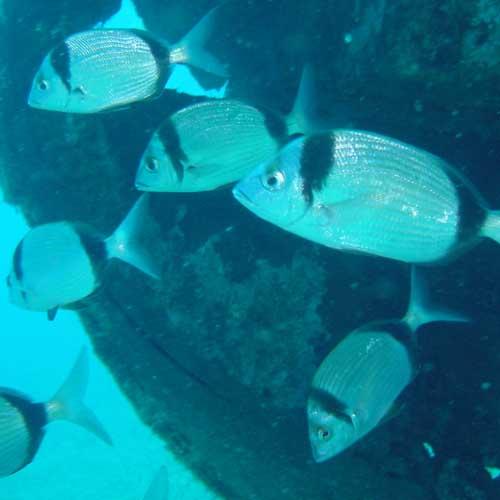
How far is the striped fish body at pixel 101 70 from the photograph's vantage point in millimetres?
3471

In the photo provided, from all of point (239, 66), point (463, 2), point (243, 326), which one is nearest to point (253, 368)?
point (243, 326)

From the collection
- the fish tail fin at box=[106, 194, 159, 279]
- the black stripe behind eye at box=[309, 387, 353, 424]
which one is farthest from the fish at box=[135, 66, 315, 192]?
the black stripe behind eye at box=[309, 387, 353, 424]

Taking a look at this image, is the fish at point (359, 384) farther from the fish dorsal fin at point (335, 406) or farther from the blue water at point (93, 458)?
the blue water at point (93, 458)

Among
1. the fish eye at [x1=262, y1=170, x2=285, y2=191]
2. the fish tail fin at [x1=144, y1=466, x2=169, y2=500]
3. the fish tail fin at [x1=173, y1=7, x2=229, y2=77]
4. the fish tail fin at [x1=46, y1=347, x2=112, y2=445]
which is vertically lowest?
the fish tail fin at [x1=144, y1=466, x2=169, y2=500]

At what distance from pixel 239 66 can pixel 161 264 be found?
3.50m

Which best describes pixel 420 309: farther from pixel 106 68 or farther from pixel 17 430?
pixel 17 430

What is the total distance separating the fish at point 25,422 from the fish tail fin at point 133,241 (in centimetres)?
150

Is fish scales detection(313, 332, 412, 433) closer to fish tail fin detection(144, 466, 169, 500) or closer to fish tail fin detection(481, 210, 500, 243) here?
fish tail fin detection(481, 210, 500, 243)

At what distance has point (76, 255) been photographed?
361 cm

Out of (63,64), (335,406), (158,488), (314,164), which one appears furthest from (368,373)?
(158,488)

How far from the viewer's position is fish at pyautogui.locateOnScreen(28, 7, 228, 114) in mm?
3471

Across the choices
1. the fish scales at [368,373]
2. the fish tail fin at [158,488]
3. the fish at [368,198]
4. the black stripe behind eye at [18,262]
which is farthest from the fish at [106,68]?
the fish tail fin at [158,488]

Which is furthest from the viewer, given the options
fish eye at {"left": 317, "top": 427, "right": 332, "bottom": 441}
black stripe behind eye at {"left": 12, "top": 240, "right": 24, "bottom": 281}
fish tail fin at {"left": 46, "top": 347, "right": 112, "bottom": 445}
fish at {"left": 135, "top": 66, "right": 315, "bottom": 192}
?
fish tail fin at {"left": 46, "top": 347, "right": 112, "bottom": 445}

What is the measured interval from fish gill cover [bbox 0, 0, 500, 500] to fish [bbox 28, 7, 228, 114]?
1023mm
